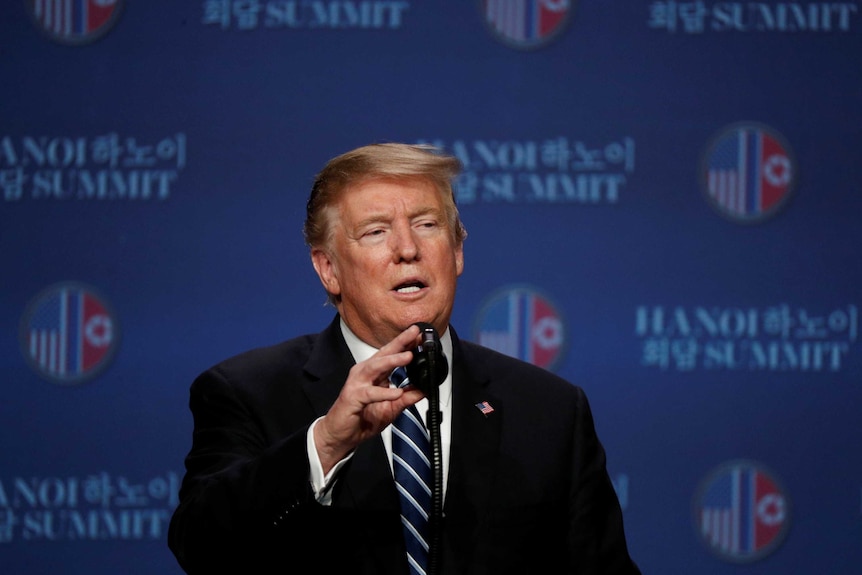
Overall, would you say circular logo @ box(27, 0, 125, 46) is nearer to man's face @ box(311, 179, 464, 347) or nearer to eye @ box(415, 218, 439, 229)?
man's face @ box(311, 179, 464, 347)

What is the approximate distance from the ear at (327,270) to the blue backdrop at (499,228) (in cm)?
122

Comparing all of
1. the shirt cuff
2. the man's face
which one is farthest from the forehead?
the shirt cuff

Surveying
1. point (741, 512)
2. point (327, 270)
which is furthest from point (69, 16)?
point (741, 512)

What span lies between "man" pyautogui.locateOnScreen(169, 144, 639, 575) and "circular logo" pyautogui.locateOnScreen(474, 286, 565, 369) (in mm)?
1148

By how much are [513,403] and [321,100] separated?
5.19 feet

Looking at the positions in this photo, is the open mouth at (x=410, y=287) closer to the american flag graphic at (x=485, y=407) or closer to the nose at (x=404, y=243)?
the nose at (x=404, y=243)

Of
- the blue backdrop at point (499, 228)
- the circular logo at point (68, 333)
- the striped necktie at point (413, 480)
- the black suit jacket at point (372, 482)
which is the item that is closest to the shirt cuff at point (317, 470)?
the black suit jacket at point (372, 482)

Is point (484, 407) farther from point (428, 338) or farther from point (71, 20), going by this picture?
point (71, 20)

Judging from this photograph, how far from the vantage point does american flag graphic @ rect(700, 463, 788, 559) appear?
344 centimetres

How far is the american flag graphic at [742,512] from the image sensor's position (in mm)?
3441

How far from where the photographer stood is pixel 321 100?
3406mm

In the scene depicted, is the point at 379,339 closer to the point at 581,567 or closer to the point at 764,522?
the point at 581,567

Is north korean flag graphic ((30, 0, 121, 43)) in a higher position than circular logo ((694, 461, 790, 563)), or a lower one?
higher

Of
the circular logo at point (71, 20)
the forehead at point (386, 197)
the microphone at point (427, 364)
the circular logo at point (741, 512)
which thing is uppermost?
the circular logo at point (71, 20)
